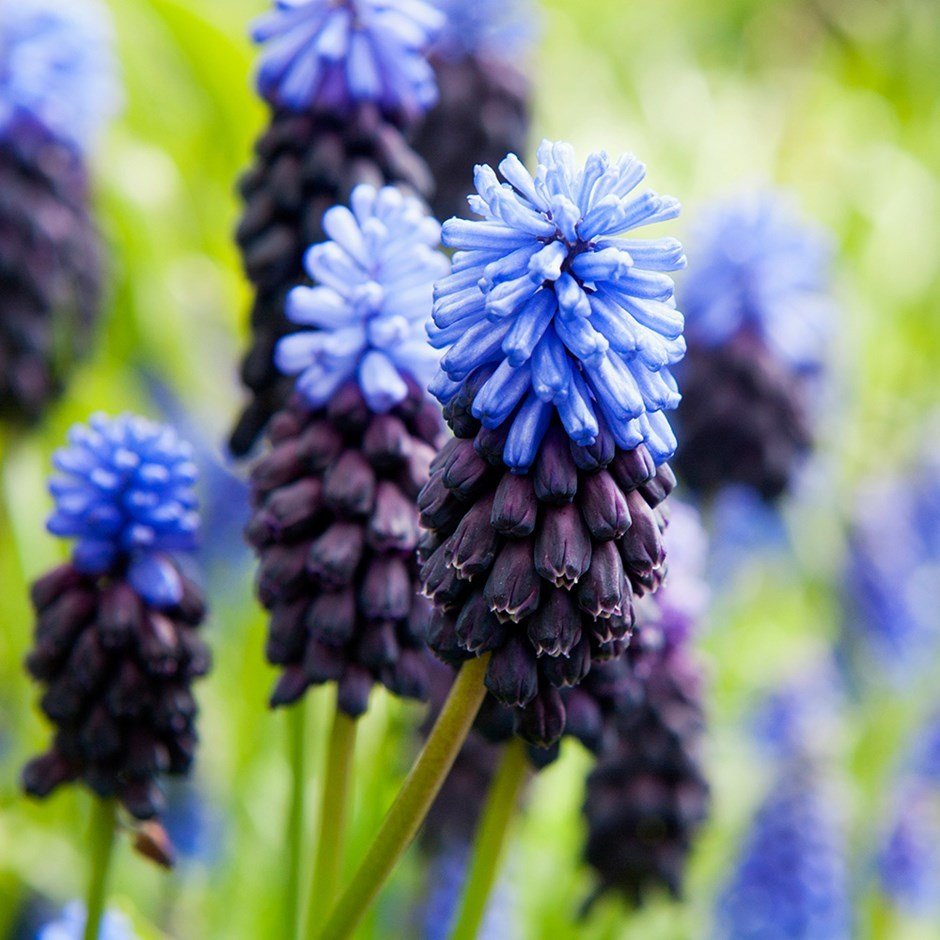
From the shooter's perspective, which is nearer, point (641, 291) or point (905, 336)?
point (641, 291)

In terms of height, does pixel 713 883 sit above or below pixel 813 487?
below

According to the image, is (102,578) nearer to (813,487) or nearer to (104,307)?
(104,307)

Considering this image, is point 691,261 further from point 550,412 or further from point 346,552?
point 550,412

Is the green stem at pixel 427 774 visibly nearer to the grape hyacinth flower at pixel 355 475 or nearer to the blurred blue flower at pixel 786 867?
the grape hyacinth flower at pixel 355 475

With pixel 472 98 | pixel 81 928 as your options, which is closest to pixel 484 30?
pixel 472 98

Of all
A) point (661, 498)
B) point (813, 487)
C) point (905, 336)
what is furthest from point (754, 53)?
point (661, 498)

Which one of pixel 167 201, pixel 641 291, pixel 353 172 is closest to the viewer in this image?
pixel 641 291

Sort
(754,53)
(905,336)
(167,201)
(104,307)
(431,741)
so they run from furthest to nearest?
(754,53) < (905,336) < (167,201) < (104,307) < (431,741)
